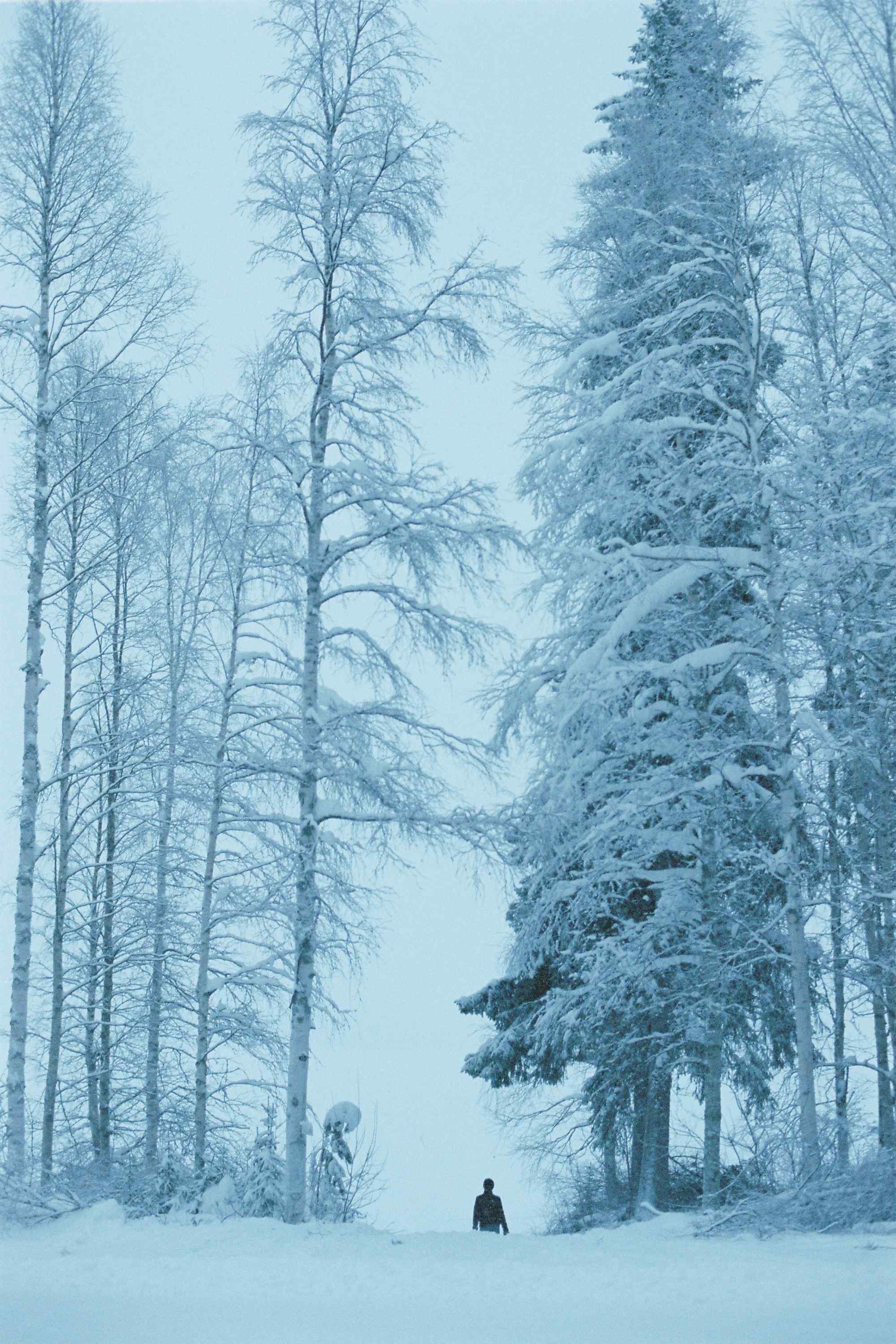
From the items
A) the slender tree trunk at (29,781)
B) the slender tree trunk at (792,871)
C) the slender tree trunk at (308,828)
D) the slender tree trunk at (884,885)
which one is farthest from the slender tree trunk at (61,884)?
the slender tree trunk at (884,885)

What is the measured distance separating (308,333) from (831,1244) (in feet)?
28.1

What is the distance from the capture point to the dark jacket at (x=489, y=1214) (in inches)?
445

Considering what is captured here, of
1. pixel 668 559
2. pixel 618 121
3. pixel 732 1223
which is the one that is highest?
pixel 618 121

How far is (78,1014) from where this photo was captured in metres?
19.5

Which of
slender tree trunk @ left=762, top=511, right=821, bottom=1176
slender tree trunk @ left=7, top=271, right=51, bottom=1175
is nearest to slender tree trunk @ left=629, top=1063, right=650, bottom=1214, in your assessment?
slender tree trunk @ left=762, top=511, right=821, bottom=1176

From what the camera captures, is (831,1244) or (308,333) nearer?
(831,1244)

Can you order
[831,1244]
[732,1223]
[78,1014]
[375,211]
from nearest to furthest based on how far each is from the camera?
1. [831,1244]
2. [732,1223]
3. [375,211]
4. [78,1014]

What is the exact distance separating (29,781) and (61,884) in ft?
16.6

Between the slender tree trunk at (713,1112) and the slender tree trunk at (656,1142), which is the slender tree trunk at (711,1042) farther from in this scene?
the slender tree trunk at (656,1142)

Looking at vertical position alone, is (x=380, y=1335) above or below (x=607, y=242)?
below

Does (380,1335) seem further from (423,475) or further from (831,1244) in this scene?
(423,475)

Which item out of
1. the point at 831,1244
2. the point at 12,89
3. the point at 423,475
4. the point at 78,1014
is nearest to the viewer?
the point at 831,1244

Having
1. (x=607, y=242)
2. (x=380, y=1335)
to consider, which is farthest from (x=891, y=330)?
(x=380, y=1335)

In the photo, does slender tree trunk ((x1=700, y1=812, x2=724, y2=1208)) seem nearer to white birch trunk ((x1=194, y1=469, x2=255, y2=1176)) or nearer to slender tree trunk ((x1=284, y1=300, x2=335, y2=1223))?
slender tree trunk ((x1=284, y1=300, x2=335, y2=1223))
